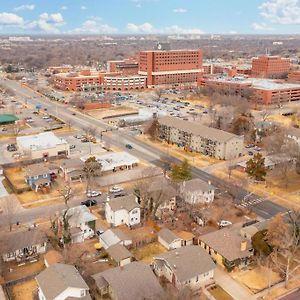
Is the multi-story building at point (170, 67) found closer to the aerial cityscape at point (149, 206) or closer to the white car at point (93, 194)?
the aerial cityscape at point (149, 206)

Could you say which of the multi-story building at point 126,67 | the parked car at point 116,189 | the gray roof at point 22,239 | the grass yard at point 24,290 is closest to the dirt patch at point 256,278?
the grass yard at point 24,290

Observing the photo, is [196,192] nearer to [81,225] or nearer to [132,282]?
[81,225]

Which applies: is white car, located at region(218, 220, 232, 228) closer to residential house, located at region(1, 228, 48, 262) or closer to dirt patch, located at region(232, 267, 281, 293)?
dirt patch, located at region(232, 267, 281, 293)

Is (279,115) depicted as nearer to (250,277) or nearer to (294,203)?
(294,203)

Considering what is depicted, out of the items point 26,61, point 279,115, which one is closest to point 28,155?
point 279,115

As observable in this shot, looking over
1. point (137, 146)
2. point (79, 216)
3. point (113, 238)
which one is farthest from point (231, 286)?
point (137, 146)
